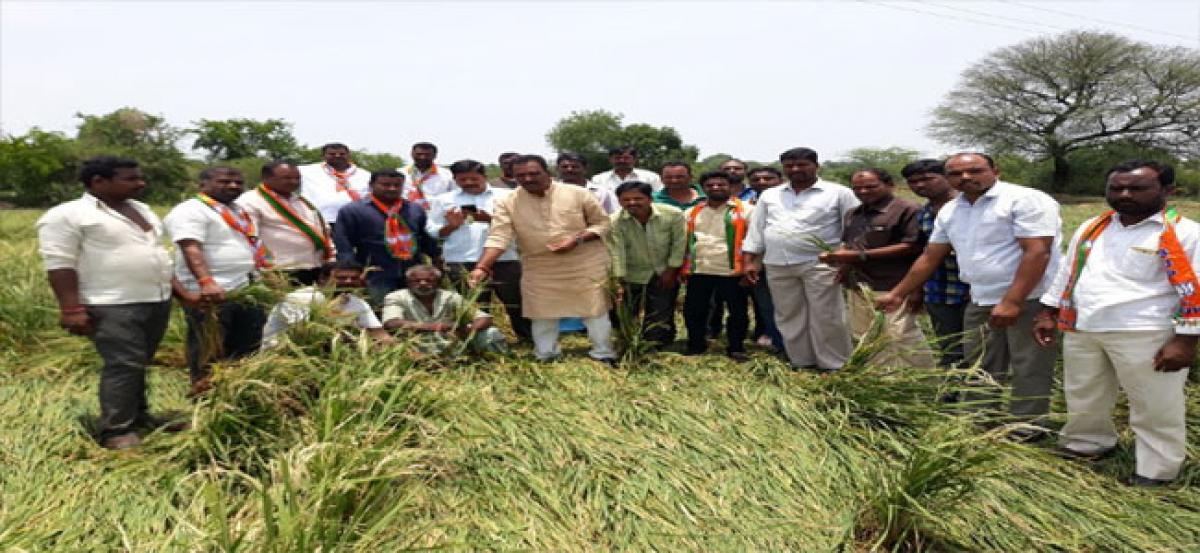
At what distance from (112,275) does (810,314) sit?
391cm

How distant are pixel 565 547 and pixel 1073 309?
2.56 m

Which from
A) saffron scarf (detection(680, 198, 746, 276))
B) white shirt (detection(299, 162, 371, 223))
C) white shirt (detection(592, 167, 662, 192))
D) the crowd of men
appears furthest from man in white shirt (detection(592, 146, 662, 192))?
white shirt (detection(299, 162, 371, 223))

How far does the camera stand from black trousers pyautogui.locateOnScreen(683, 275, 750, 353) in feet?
15.8

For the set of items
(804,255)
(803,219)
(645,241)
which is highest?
(803,219)

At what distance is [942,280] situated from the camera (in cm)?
393

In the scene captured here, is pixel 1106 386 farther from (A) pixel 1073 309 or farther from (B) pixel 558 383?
(B) pixel 558 383

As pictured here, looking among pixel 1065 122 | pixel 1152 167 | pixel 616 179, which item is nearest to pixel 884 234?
pixel 1152 167

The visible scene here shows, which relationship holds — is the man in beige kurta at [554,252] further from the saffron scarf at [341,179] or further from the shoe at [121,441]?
the shoe at [121,441]

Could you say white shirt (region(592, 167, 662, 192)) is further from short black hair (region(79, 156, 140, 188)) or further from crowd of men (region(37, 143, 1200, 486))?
short black hair (region(79, 156, 140, 188))

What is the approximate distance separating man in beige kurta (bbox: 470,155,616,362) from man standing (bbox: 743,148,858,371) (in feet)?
3.52

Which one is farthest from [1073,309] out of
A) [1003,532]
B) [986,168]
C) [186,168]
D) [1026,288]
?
[186,168]

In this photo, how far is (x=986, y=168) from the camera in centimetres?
339

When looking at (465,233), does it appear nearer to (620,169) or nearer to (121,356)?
(620,169)

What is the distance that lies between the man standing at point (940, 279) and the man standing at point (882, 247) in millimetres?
89
